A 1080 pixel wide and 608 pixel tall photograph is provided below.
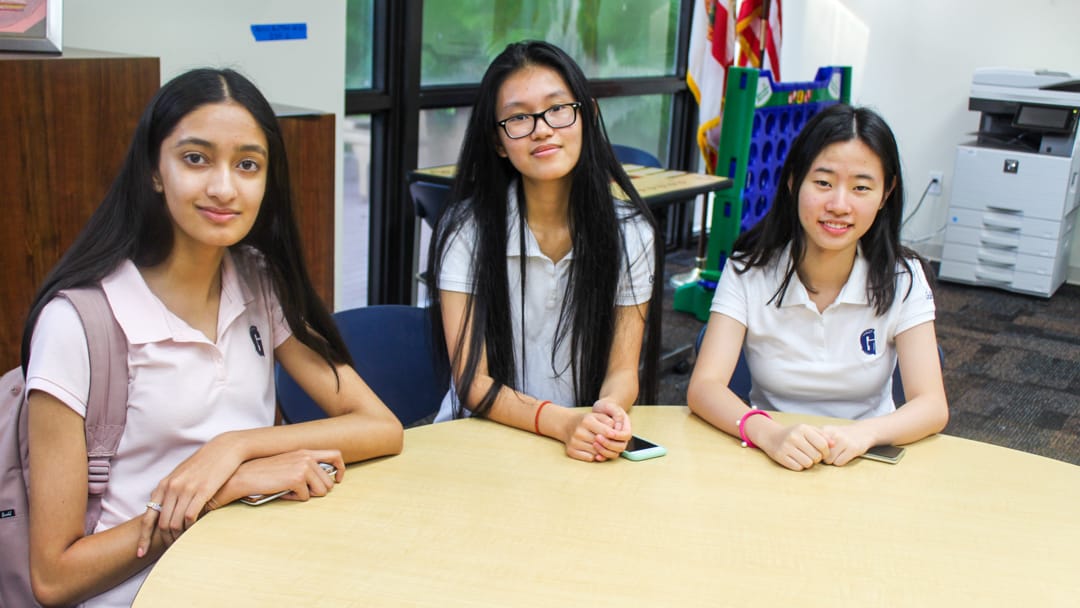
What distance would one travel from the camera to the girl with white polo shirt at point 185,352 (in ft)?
4.07

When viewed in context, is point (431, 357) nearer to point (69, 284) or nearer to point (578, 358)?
point (578, 358)

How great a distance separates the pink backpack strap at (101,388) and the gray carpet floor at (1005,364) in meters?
2.52

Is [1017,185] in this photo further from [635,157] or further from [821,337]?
[821,337]

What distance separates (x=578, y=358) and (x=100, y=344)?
0.90 metres

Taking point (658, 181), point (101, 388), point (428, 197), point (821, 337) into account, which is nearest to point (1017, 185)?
point (658, 181)

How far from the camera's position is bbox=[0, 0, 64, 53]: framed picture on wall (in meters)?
1.90

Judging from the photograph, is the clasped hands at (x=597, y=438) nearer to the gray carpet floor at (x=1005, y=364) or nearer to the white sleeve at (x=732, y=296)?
the white sleeve at (x=732, y=296)

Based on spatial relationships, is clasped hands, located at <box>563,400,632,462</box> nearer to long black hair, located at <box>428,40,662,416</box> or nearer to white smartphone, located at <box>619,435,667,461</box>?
white smartphone, located at <box>619,435,667,461</box>

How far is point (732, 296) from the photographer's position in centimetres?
187

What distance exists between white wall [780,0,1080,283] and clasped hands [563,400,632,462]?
189 inches

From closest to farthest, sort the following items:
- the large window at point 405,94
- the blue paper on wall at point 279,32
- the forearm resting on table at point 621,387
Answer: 1. the forearm resting on table at point 621,387
2. the blue paper on wall at point 279,32
3. the large window at point 405,94

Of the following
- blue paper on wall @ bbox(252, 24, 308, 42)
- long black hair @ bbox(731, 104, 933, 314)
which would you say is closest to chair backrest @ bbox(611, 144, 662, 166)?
blue paper on wall @ bbox(252, 24, 308, 42)

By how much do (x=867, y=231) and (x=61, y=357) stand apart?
1.39 metres

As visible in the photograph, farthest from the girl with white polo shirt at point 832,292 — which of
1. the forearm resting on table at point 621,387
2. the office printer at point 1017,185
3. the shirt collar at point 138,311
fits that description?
the office printer at point 1017,185
